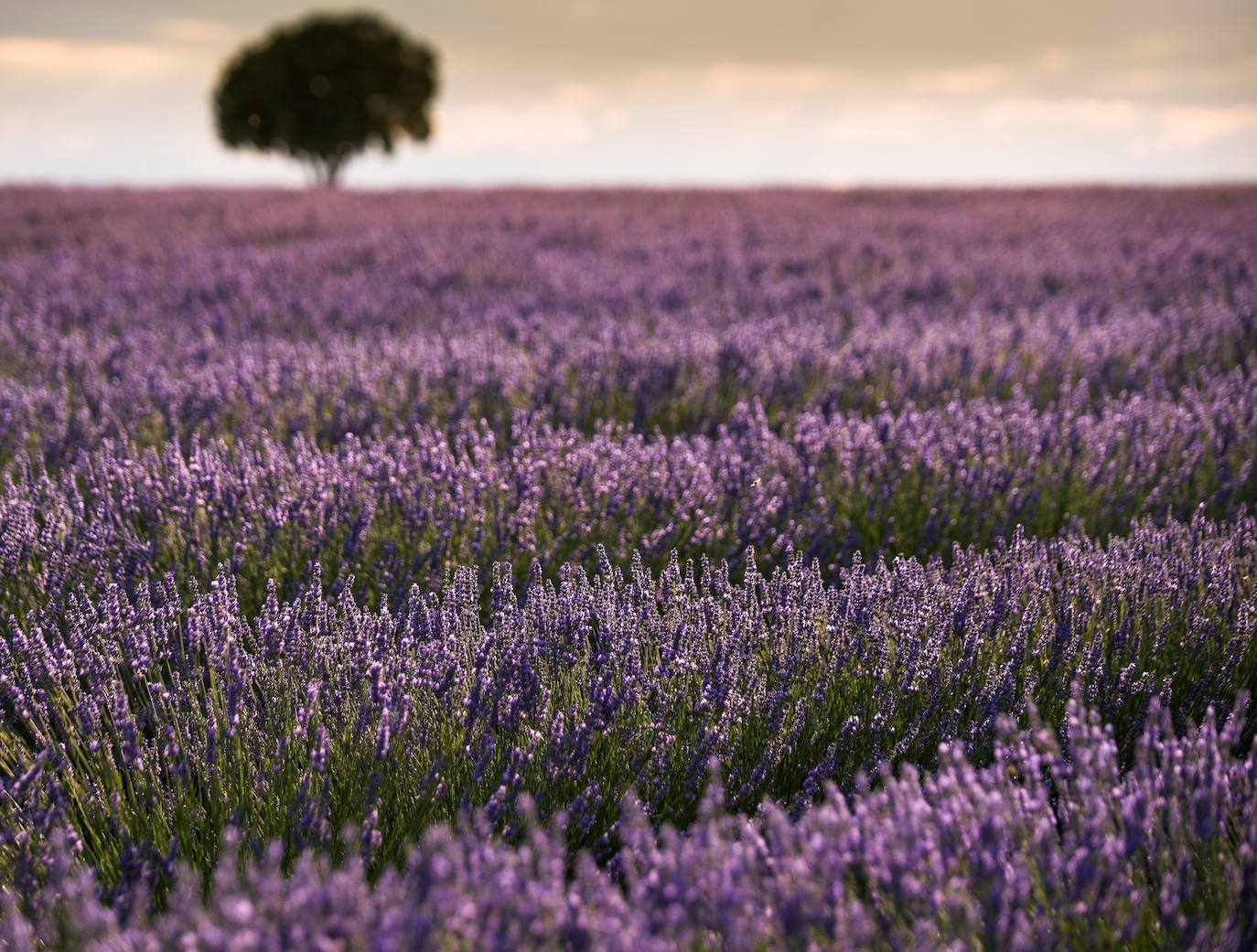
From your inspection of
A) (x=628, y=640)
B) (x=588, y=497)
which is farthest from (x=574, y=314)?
(x=628, y=640)

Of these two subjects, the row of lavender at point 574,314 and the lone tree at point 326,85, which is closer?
the row of lavender at point 574,314

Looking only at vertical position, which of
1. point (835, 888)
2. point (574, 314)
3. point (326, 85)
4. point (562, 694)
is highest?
point (326, 85)

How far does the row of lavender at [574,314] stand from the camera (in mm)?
3988

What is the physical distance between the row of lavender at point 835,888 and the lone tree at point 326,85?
30416 mm

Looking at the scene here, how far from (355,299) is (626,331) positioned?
2.20 meters

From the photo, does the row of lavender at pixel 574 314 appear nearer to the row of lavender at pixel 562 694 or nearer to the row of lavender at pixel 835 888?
the row of lavender at pixel 562 694

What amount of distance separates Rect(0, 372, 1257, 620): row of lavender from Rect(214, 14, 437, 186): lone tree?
28.1 meters

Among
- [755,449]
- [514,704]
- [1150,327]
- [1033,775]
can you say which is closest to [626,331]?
[755,449]

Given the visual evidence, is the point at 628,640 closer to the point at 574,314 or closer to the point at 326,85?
the point at 574,314

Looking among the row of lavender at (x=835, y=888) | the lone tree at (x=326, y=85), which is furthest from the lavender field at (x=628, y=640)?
the lone tree at (x=326, y=85)

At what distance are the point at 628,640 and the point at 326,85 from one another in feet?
99.3

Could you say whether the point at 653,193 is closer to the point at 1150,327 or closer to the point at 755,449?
the point at 1150,327

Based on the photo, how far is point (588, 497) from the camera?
293 centimetres

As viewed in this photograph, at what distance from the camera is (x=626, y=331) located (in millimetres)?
4918
